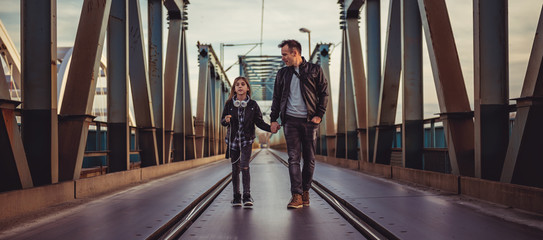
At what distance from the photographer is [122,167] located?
420 inches

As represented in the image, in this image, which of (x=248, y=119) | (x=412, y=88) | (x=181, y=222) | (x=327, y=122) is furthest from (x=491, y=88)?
(x=327, y=122)

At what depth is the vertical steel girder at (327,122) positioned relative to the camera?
24.5 metres

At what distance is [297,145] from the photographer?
21.2ft

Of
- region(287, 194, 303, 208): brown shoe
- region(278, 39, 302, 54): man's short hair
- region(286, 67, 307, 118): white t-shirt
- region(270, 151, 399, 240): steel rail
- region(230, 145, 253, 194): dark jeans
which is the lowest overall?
region(270, 151, 399, 240): steel rail

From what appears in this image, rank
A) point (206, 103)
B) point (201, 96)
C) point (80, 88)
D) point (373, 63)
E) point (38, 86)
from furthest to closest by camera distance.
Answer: point (206, 103)
point (201, 96)
point (373, 63)
point (80, 88)
point (38, 86)

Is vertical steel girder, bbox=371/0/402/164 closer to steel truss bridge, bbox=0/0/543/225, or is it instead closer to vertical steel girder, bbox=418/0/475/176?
steel truss bridge, bbox=0/0/543/225

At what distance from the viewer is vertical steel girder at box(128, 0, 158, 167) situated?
1200cm

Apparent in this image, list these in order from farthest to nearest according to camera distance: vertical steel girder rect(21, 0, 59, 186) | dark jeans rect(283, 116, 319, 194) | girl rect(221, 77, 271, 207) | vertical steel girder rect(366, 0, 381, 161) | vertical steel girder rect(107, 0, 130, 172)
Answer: vertical steel girder rect(366, 0, 381, 161) → vertical steel girder rect(107, 0, 130, 172) → vertical steel girder rect(21, 0, 59, 186) → girl rect(221, 77, 271, 207) → dark jeans rect(283, 116, 319, 194)

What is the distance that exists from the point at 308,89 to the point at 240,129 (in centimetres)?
98

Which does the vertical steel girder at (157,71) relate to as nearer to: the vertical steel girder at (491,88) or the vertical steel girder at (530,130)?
the vertical steel girder at (491,88)

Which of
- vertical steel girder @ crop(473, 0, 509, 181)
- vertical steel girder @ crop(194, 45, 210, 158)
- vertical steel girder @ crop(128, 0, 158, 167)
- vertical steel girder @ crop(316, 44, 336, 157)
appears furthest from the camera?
vertical steel girder @ crop(194, 45, 210, 158)

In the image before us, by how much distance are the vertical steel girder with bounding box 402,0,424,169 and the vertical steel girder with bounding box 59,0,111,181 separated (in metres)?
5.43

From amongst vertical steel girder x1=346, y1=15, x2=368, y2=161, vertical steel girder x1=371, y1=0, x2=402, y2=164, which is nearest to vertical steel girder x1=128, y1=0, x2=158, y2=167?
vertical steel girder x1=371, y1=0, x2=402, y2=164

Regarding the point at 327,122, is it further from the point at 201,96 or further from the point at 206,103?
the point at 206,103
